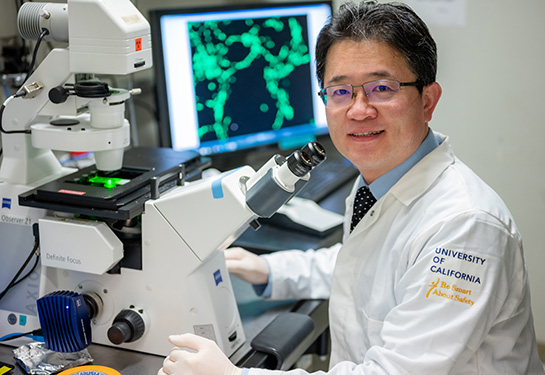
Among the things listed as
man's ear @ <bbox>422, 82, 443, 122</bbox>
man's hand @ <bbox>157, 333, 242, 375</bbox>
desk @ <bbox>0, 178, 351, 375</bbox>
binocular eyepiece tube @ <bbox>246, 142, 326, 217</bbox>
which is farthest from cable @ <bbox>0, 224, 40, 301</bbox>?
man's ear @ <bbox>422, 82, 443, 122</bbox>

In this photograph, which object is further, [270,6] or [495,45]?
[495,45]

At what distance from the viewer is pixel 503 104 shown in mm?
2621

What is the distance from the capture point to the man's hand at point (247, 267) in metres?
1.57

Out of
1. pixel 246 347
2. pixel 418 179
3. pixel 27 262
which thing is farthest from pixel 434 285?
pixel 27 262

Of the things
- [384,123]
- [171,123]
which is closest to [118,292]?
[384,123]

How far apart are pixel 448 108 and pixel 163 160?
1.64m

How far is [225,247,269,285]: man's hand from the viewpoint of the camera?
5.16 ft

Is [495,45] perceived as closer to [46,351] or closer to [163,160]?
[163,160]

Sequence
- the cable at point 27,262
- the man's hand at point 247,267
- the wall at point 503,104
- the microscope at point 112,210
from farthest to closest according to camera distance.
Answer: the wall at point 503,104 < the man's hand at point 247,267 < the cable at point 27,262 < the microscope at point 112,210

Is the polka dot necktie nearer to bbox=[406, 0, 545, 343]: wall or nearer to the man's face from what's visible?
the man's face

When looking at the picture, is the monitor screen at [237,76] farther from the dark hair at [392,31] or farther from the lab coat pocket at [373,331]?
the lab coat pocket at [373,331]

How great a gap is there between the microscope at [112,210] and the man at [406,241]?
149mm

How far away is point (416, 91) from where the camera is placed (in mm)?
1283

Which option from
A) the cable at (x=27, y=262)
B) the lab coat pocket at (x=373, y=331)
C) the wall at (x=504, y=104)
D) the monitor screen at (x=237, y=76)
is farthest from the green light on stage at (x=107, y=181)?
the wall at (x=504, y=104)
